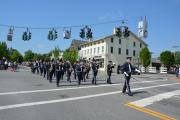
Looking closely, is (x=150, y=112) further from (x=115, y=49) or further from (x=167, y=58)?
(x=167, y=58)

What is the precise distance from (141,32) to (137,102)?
18.9 meters

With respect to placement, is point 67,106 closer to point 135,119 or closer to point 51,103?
point 51,103

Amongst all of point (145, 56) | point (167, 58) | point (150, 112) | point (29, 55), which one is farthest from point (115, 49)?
point (29, 55)

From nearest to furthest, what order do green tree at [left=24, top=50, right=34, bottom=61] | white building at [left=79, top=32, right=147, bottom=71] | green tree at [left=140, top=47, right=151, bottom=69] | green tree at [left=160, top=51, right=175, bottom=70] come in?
green tree at [left=140, top=47, right=151, bottom=69]
white building at [left=79, top=32, right=147, bottom=71]
green tree at [left=160, top=51, right=175, bottom=70]
green tree at [left=24, top=50, right=34, bottom=61]

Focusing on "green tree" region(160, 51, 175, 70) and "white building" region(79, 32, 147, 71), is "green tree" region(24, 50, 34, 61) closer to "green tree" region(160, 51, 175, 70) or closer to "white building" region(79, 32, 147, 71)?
"white building" region(79, 32, 147, 71)

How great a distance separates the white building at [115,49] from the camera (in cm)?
7231

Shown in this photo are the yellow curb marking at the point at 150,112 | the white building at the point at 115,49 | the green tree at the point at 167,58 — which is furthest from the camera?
the green tree at the point at 167,58

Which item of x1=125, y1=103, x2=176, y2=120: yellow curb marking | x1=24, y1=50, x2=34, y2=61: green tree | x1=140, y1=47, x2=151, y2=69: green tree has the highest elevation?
x1=24, y1=50, x2=34, y2=61: green tree

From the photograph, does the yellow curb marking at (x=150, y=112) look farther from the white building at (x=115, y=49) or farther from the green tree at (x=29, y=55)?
the green tree at (x=29, y=55)

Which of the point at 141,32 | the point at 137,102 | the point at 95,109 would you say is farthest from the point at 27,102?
the point at 141,32

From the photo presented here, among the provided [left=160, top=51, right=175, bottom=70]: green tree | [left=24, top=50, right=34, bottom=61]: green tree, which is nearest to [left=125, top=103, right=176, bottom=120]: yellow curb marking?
[left=160, top=51, right=175, bottom=70]: green tree

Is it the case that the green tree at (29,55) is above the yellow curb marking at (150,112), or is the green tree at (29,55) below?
above

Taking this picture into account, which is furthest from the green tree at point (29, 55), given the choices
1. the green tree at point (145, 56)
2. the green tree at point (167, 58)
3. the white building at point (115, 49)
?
the green tree at point (145, 56)

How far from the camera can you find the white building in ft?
237
